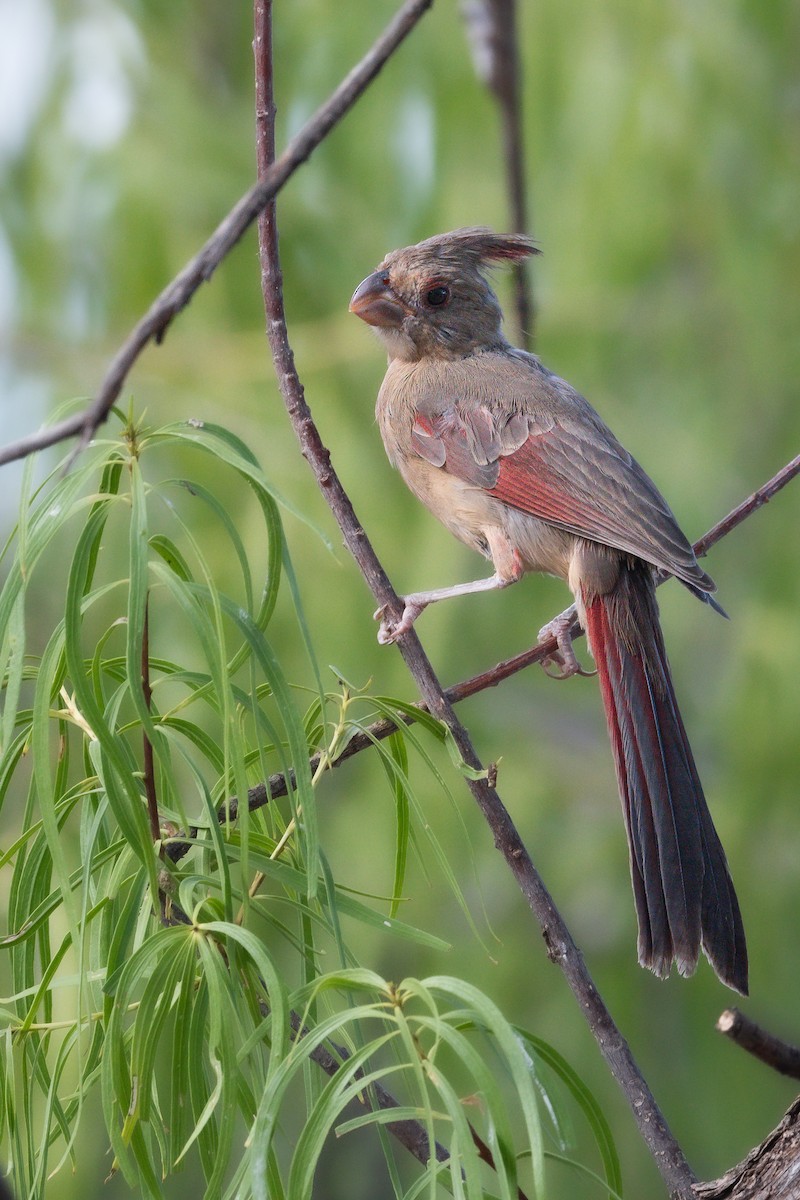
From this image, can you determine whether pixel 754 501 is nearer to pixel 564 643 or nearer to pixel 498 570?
pixel 564 643

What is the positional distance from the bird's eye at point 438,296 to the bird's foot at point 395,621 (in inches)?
38.2

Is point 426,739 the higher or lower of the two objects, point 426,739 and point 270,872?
the higher

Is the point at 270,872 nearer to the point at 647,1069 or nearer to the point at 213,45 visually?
the point at 647,1069

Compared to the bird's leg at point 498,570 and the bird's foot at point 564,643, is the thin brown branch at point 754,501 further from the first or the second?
the bird's leg at point 498,570

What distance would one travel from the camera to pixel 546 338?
15.0 feet

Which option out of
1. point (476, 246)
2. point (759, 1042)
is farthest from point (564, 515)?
point (759, 1042)

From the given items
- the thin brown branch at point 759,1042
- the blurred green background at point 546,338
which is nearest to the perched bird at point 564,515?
the thin brown branch at point 759,1042

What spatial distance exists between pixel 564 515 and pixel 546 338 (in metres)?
2.20

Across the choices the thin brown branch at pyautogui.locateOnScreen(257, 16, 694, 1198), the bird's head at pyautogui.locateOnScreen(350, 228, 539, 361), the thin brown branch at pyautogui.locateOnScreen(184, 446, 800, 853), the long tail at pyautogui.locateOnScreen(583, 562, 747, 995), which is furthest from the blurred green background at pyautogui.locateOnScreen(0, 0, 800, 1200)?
the thin brown branch at pyautogui.locateOnScreen(257, 16, 694, 1198)

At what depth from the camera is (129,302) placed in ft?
14.8

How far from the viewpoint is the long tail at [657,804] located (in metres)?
1.86

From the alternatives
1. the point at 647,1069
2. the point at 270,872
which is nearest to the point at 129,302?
the point at 647,1069

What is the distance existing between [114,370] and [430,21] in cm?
427

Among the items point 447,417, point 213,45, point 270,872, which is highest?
point 213,45
